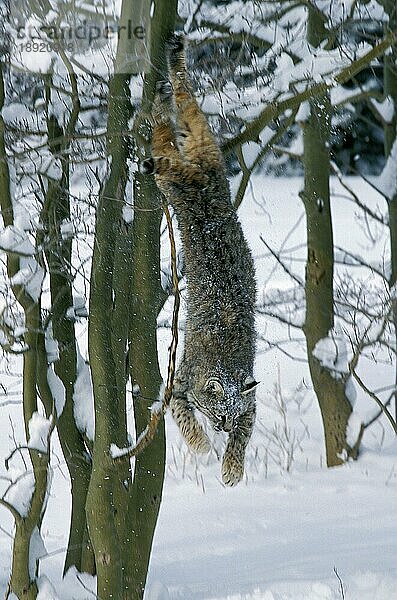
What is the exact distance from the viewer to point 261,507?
8.10 m

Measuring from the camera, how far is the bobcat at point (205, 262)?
384 centimetres

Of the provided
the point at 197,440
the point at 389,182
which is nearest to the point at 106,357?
the point at 197,440

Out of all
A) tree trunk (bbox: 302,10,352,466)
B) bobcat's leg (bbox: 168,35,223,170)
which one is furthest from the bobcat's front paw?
tree trunk (bbox: 302,10,352,466)

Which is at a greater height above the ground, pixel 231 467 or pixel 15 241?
pixel 15 241

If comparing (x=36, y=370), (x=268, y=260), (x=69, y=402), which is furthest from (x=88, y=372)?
(x=268, y=260)

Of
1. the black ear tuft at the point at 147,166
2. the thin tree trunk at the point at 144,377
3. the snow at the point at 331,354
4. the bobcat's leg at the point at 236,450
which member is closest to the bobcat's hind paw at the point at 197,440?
the bobcat's leg at the point at 236,450

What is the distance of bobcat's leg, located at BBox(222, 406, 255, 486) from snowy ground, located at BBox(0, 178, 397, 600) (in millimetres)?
1673

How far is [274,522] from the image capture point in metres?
7.70

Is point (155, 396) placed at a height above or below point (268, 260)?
below

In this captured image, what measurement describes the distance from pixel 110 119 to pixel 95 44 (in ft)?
3.81

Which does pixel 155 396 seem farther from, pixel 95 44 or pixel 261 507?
pixel 261 507

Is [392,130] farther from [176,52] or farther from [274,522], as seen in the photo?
[176,52]

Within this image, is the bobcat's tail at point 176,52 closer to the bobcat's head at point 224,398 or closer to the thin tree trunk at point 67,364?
the bobcat's head at point 224,398

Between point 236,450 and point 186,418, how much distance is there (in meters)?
0.27
